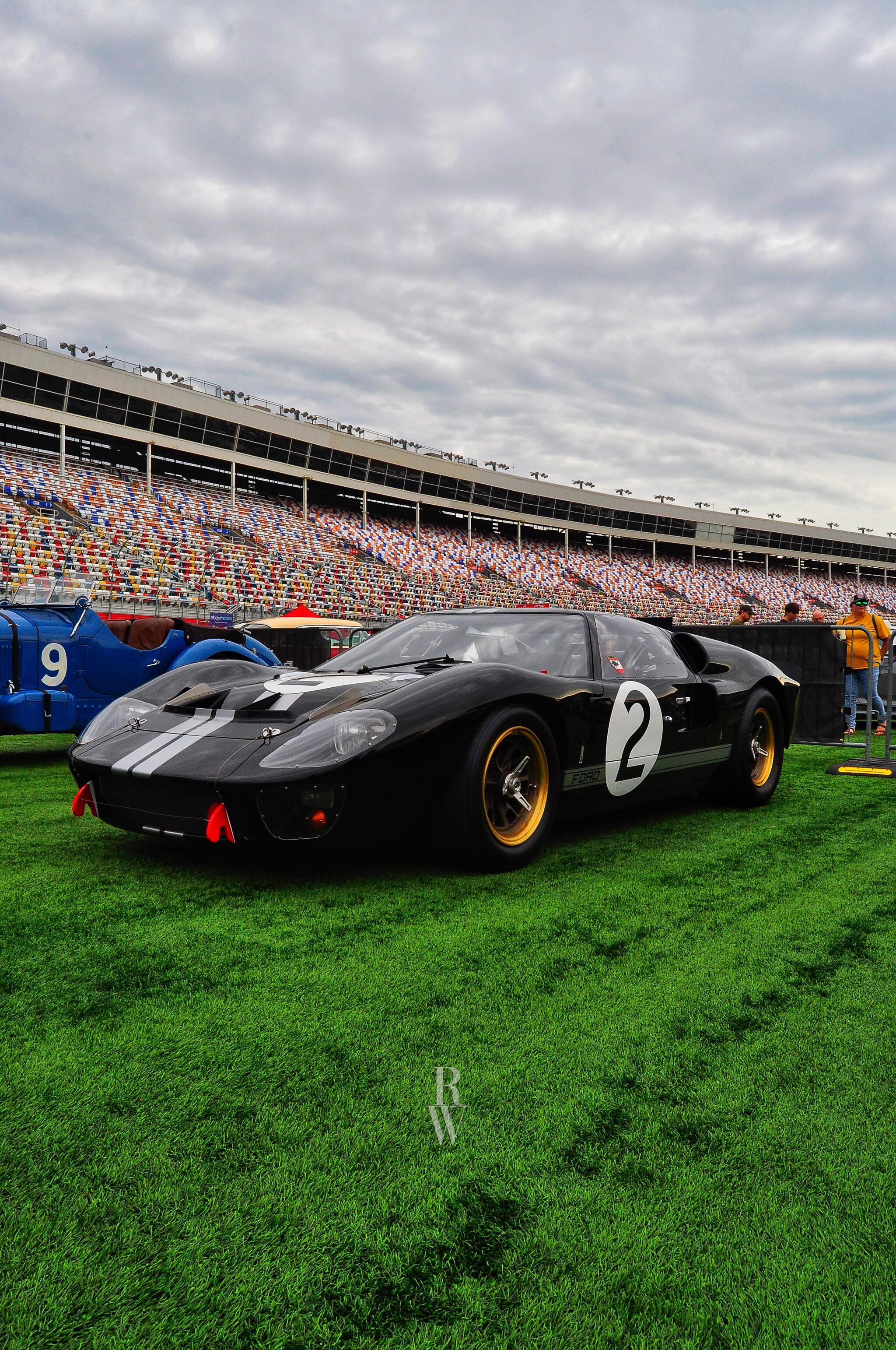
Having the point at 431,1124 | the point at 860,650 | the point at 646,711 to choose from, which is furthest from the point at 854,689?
the point at 431,1124

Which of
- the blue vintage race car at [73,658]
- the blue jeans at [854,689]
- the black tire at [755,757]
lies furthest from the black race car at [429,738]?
the blue jeans at [854,689]

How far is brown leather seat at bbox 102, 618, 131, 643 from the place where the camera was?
6.89 meters

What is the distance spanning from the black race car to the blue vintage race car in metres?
2.45

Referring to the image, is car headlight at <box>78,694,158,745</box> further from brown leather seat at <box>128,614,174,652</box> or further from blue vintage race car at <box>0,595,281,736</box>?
brown leather seat at <box>128,614,174,652</box>

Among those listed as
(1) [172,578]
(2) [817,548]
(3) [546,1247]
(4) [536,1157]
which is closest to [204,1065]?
(4) [536,1157]

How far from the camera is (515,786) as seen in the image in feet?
11.2

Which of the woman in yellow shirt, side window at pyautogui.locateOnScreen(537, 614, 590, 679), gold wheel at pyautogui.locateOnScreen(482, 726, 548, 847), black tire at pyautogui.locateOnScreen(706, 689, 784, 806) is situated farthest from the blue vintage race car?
the woman in yellow shirt

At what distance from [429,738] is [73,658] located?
4.55 m

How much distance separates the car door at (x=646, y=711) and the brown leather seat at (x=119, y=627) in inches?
171

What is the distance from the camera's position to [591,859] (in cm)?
358

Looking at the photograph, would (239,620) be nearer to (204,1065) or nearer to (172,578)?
(172,578)

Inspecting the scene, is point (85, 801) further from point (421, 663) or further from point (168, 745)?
point (421, 663)

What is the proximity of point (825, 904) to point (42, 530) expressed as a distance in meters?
25.6

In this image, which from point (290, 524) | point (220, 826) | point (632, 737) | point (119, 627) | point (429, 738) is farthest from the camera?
point (290, 524)
